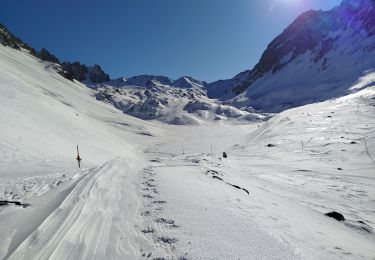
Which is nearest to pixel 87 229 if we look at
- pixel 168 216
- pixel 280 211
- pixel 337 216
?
pixel 168 216

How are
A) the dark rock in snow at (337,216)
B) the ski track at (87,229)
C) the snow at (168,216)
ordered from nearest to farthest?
the ski track at (87,229), the snow at (168,216), the dark rock in snow at (337,216)

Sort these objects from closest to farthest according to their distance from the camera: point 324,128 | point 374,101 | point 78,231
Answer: point 78,231, point 324,128, point 374,101

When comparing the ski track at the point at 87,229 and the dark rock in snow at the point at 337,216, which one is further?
the dark rock in snow at the point at 337,216

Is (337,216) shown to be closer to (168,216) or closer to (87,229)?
(168,216)

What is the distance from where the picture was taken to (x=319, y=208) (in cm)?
1172

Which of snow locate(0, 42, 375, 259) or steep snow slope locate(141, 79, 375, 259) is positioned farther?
steep snow slope locate(141, 79, 375, 259)

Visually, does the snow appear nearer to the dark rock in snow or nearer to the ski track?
the ski track

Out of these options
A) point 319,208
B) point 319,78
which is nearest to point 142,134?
point 319,208

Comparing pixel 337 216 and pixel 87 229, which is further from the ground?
pixel 337 216

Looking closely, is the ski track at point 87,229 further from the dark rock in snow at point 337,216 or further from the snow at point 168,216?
the dark rock in snow at point 337,216

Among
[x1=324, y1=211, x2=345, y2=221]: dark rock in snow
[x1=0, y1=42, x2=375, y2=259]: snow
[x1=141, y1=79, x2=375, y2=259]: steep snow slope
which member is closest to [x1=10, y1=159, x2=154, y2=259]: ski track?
[x1=0, y1=42, x2=375, y2=259]: snow

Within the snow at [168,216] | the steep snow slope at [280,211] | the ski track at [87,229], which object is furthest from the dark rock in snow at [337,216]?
the ski track at [87,229]

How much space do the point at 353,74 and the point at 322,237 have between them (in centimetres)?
16918

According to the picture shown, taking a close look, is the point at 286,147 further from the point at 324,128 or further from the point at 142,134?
the point at 142,134
